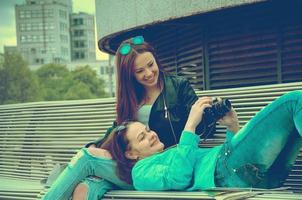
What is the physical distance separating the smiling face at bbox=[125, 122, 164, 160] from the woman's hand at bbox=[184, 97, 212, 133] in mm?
368

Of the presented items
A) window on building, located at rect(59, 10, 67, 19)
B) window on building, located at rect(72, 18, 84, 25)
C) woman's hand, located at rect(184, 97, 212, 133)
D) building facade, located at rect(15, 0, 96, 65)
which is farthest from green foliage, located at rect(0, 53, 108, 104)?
window on building, located at rect(72, 18, 84, 25)

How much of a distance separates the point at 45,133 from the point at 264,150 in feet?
11.0

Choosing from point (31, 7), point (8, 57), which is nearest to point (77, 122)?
point (8, 57)

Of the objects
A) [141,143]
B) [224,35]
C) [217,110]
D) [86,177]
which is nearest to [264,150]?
[217,110]

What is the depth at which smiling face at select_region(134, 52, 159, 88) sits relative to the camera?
166 inches

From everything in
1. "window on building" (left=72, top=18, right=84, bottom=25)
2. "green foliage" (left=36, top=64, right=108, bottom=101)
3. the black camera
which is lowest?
"green foliage" (left=36, top=64, right=108, bottom=101)

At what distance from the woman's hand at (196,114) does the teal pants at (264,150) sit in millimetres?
233

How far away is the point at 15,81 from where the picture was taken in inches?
Result: 1500

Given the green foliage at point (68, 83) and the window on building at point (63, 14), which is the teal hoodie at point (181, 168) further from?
the window on building at point (63, 14)

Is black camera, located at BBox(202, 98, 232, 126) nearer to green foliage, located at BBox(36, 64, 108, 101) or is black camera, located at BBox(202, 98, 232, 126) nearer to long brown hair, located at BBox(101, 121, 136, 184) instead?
long brown hair, located at BBox(101, 121, 136, 184)

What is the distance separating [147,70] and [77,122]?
6.35 ft

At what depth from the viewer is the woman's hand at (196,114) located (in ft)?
12.2

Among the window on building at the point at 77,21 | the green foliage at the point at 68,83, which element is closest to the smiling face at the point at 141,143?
the green foliage at the point at 68,83

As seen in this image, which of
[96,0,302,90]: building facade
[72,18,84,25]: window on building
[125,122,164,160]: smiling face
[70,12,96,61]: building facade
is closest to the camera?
[125,122,164,160]: smiling face
